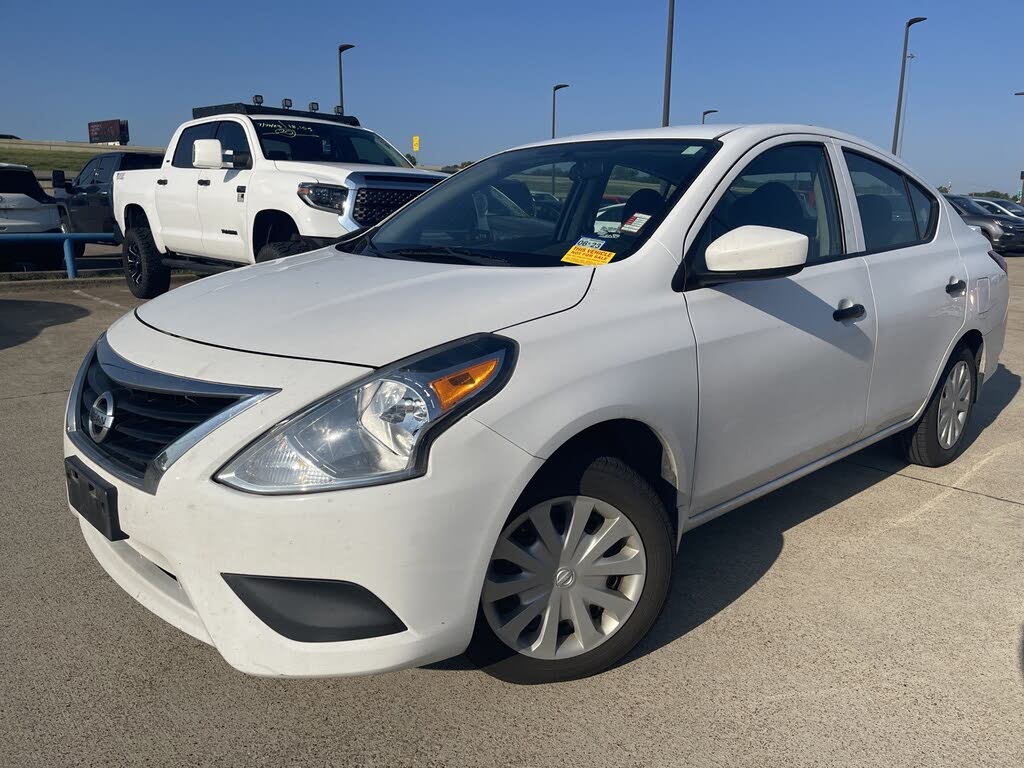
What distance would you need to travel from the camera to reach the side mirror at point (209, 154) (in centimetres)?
748

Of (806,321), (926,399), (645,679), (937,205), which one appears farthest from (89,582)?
(937,205)

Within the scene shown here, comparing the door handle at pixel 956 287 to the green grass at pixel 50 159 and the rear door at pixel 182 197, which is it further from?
the green grass at pixel 50 159

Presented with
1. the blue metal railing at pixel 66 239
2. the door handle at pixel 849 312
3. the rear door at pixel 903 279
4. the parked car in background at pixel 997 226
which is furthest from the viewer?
the parked car in background at pixel 997 226

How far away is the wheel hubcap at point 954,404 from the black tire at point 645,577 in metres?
2.42

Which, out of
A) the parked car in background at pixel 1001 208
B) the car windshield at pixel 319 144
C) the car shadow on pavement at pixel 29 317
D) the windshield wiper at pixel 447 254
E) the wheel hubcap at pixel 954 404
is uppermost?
the car windshield at pixel 319 144

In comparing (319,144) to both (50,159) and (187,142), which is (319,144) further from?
(50,159)

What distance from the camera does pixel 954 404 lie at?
4.54 metres

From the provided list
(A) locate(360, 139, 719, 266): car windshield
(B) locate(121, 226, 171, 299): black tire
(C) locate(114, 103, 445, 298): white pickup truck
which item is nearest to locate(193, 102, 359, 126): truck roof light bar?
(C) locate(114, 103, 445, 298): white pickup truck

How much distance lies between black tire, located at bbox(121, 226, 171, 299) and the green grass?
38.7 m

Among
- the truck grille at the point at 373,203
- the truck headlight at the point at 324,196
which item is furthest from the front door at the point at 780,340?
the truck headlight at the point at 324,196

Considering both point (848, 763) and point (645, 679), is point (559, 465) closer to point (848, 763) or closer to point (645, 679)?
point (645, 679)

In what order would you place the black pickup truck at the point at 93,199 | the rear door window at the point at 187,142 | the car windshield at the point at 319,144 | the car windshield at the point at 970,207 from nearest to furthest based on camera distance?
1. the car windshield at the point at 319,144
2. the rear door window at the point at 187,142
3. the black pickup truck at the point at 93,199
4. the car windshield at the point at 970,207

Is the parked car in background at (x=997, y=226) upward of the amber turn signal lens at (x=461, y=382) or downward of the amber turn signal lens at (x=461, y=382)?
downward

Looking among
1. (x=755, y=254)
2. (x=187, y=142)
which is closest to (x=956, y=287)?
(x=755, y=254)
